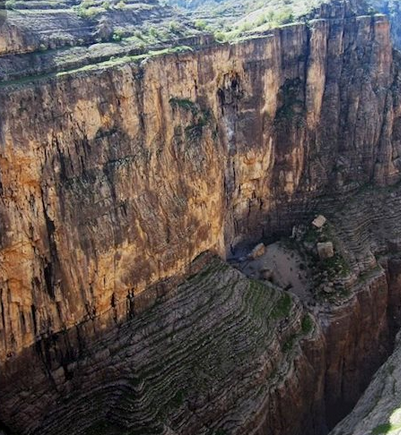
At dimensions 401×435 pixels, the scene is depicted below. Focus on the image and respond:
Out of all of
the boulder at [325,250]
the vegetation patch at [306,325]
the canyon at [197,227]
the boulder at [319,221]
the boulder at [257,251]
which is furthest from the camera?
the boulder at [319,221]

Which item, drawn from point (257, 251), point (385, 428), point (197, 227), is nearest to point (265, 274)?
point (257, 251)

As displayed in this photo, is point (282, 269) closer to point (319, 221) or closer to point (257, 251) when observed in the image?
point (257, 251)

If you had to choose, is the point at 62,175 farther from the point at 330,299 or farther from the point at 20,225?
the point at 330,299

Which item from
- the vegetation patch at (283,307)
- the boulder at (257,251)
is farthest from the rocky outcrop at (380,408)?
the boulder at (257,251)

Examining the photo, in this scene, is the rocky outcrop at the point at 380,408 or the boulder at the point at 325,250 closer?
the rocky outcrop at the point at 380,408

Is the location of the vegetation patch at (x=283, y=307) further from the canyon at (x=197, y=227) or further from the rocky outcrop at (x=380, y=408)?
the rocky outcrop at (x=380, y=408)

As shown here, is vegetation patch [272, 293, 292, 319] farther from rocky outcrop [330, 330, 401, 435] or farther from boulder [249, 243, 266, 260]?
rocky outcrop [330, 330, 401, 435]

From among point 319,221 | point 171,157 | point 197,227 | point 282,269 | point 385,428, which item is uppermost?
point 171,157
